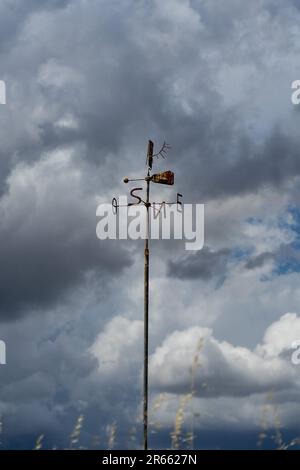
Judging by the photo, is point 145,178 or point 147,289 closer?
point 147,289

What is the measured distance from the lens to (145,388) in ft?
66.0

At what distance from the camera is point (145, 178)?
23.8 metres
